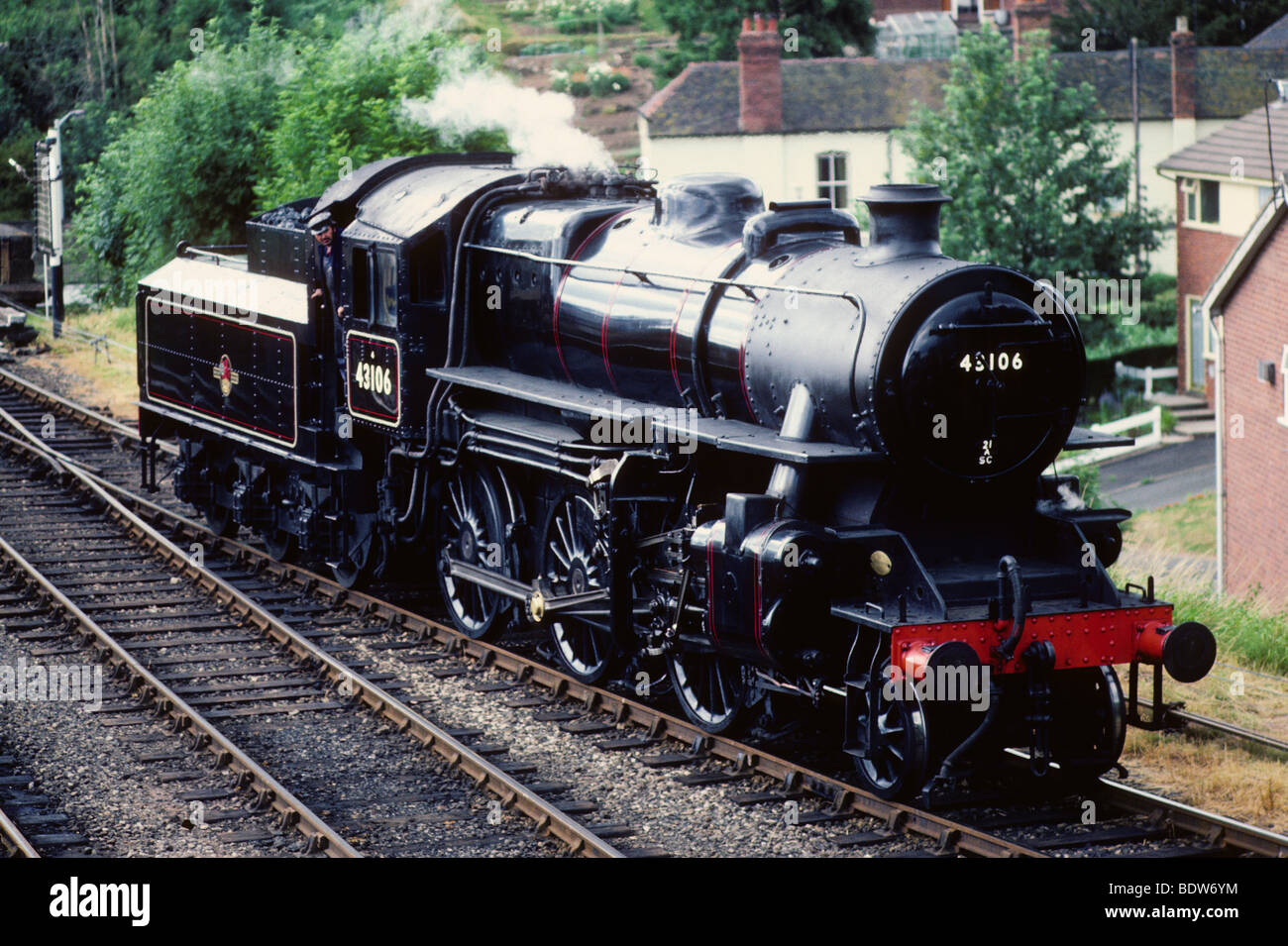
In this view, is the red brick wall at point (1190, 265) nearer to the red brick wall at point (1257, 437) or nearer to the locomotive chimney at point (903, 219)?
the red brick wall at point (1257, 437)

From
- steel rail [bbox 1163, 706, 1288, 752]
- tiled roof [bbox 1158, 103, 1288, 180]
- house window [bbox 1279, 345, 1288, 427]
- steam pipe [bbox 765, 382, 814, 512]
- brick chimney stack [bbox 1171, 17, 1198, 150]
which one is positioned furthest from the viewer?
brick chimney stack [bbox 1171, 17, 1198, 150]

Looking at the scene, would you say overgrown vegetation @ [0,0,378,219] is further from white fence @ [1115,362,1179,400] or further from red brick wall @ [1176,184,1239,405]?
red brick wall @ [1176,184,1239,405]

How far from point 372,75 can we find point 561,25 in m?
56.8

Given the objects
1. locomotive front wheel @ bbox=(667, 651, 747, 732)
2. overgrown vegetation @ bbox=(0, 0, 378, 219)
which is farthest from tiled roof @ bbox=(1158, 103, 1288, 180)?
overgrown vegetation @ bbox=(0, 0, 378, 219)

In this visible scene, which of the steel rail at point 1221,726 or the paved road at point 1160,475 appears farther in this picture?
the paved road at point 1160,475

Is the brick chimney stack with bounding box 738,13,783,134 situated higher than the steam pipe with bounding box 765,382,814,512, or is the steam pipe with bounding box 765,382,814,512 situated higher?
the brick chimney stack with bounding box 738,13,783,134

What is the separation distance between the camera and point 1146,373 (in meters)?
38.9

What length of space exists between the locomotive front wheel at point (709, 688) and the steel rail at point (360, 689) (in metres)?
1.45

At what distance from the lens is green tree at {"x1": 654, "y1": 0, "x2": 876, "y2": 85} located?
57094mm

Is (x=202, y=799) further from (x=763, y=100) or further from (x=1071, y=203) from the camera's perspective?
(x=763, y=100)

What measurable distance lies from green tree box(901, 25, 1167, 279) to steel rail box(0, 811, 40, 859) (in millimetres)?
29896

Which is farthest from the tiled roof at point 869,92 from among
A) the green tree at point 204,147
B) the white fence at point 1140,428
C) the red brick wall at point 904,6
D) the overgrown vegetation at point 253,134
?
the red brick wall at point 904,6

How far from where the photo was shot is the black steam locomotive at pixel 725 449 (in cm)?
951

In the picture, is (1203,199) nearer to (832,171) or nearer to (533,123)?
(832,171)
